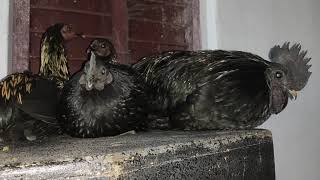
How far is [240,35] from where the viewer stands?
1877 millimetres

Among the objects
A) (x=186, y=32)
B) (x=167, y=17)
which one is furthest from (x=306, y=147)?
(x=167, y=17)

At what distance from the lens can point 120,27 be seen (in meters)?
1.66

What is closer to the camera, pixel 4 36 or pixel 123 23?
pixel 4 36

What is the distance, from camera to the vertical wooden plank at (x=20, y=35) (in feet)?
4.70

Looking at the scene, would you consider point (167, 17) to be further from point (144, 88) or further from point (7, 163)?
point (7, 163)

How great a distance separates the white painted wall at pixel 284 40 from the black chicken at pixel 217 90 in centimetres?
60

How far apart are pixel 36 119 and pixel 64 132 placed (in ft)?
0.31

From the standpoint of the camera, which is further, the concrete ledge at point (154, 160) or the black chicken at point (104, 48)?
the black chicken at point (104, 48)

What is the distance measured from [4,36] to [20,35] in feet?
0.26

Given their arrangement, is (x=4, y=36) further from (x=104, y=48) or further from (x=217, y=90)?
(x=217, y=90)

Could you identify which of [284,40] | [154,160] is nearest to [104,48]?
[154,160]

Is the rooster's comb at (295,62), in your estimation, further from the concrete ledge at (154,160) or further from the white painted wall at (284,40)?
the concrete ledge at (154,160)

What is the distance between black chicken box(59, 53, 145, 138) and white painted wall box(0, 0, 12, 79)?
44cm

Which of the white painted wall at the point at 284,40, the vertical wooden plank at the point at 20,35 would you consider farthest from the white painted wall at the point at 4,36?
the white painted wall at the point at 284,40
